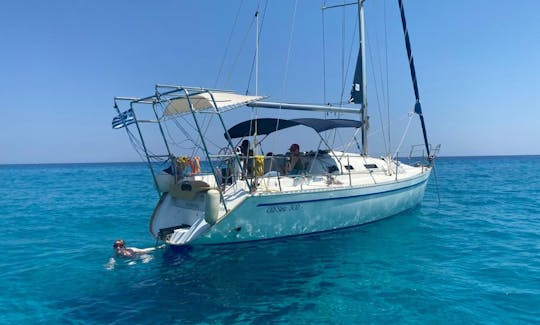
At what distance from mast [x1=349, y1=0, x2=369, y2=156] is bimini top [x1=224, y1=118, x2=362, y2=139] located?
1.85 m

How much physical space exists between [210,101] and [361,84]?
8026 mm

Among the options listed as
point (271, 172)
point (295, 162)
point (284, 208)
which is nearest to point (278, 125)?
point (295, 162)

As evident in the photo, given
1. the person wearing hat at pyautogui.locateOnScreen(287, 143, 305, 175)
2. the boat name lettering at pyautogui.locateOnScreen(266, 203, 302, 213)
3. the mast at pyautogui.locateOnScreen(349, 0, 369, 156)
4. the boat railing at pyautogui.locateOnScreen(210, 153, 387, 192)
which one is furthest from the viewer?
the mast at pyautogui.locateOnScreen(349, 0, 369, 156)

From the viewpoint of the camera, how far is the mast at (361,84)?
14708 mm

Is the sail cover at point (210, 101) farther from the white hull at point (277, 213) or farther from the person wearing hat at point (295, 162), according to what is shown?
the person wearing hat at point (295, 162)

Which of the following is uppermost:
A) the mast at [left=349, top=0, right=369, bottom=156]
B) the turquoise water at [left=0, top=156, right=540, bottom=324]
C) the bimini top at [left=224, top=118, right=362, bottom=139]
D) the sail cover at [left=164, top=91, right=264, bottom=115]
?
the mast at [left=349, top=0, right=369, bottom=156]

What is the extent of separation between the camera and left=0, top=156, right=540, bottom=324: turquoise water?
6.46 m

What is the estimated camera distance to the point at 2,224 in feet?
51.4

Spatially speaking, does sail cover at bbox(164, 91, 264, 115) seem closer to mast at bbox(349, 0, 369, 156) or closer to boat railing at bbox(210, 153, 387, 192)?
boat railing at bbox(210, 153, 387, 192)

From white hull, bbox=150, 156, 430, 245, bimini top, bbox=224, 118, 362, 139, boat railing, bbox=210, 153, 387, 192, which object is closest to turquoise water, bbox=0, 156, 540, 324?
white hull, bbox=150, 156, 430, 245

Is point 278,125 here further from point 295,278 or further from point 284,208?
point 295,278

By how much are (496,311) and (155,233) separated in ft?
27.6

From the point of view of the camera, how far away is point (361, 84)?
48.4 feet

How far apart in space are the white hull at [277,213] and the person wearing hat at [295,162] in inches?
65.7
